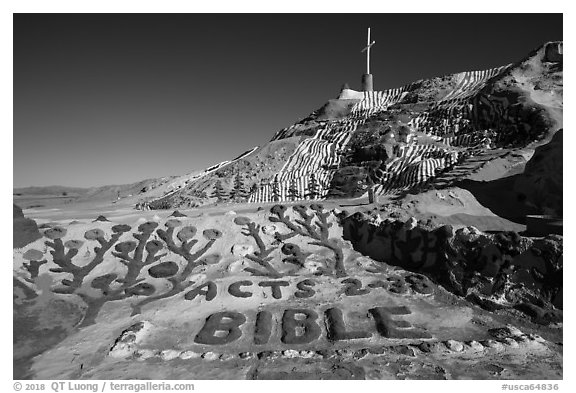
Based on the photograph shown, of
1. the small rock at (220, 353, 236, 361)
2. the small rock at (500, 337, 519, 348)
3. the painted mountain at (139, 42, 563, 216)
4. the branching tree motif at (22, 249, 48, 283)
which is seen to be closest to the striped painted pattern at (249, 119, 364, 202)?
the painted mountain at (139, 42, 563, 216)

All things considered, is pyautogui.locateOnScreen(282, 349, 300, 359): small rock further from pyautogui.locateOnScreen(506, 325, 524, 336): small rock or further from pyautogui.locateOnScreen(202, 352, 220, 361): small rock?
pyautogui.locateOnScreen(506, 325, 524, 336): small rock

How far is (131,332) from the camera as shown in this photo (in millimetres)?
10383

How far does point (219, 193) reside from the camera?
3516 centimetres

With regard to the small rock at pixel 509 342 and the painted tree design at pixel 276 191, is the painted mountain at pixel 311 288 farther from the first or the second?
the painted tree design at pixel 276 191

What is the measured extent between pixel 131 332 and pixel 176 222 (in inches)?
275

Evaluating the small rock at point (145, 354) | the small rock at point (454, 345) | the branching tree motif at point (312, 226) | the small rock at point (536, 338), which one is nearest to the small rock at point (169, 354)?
the small rock at point (145, 354)

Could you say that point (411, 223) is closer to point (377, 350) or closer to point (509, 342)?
point (509, 342)

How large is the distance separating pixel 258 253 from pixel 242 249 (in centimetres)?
78

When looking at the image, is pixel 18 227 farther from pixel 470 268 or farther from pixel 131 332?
pixel 470 268

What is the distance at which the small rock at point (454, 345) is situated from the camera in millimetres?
9406

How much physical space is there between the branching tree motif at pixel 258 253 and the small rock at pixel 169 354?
527cm

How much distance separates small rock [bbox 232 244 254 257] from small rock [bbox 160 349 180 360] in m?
6.28

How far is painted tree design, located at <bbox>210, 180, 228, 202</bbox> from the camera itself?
3462cm
